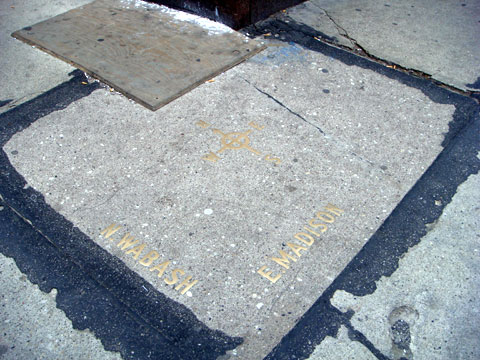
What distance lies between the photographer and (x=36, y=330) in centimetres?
239

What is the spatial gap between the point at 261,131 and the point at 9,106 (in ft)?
7.89

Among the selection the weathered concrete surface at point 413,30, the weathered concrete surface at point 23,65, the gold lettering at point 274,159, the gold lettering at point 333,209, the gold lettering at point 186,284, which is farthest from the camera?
the weathered concrete surface at point 413,30

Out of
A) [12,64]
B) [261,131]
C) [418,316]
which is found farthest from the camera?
[12,64]

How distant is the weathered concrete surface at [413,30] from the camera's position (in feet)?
14.6

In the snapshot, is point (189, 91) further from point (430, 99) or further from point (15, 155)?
point (430, 99)

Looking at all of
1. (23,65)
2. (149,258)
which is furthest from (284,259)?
(23,65)

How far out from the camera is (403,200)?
10.1 ft

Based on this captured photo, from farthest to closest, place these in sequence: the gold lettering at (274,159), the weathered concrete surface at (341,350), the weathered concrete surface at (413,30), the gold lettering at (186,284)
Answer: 1. the weathered concrete surface at (413,30)
2. the gold lettering at (274,159)
3. the gold lettering at (186,284)
4. the weathered concrete surface at (341,350)

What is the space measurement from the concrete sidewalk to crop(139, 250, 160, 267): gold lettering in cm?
1

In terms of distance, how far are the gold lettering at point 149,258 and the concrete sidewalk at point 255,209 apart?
1 centimetres

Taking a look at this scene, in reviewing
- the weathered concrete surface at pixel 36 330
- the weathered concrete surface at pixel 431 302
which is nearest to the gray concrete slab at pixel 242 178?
the weathered concrete surface at pixel 431 302

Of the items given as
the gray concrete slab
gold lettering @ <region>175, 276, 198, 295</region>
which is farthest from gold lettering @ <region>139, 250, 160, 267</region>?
gold lettering @ <region>175, 276, 198, 295</region>

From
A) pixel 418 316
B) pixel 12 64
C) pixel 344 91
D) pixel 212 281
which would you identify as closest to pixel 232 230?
pixel 212 281

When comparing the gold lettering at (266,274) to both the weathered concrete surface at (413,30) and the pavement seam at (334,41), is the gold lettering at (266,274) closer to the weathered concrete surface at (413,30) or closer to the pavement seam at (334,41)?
the pavement seam at (334,41)
